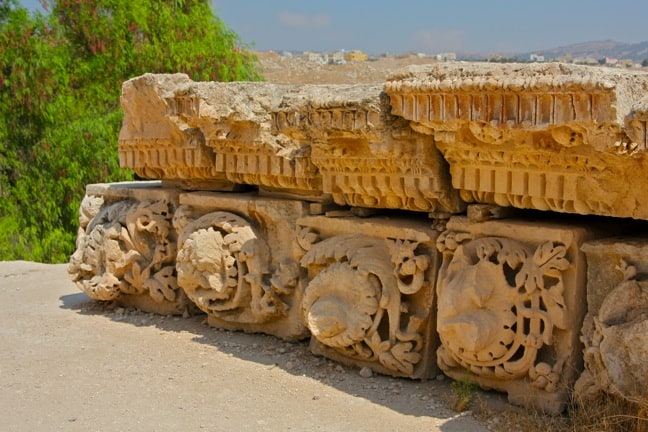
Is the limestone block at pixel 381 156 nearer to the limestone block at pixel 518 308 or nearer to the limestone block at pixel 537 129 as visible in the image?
the limestone block at pixel 537 129

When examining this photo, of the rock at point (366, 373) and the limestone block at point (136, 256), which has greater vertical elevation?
the limestone block at point (136, 256)

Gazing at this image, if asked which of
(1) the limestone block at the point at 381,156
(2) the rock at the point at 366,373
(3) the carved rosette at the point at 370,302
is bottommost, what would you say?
(2) the rock at the point at 366,373

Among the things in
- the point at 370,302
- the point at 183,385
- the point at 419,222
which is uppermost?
the point at 419,222

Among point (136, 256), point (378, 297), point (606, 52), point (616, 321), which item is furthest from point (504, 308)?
point (606, 52)

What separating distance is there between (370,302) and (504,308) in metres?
0.79

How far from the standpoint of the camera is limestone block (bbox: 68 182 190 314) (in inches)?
230

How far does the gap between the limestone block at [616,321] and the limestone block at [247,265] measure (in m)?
1.84

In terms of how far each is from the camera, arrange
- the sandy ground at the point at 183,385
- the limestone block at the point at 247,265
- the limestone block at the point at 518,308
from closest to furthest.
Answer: the limestone block at the point at 518,308
the sandy ground at the point at 183,385
the limestone block at the point at 247,265

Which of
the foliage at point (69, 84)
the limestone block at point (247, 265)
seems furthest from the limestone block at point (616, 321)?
the foliage at point (69, 84)

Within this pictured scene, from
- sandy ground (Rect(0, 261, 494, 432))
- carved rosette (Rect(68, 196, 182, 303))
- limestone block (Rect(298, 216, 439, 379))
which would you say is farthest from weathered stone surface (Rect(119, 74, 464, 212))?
sandy ground (Rect(0, 261, 494, 432))

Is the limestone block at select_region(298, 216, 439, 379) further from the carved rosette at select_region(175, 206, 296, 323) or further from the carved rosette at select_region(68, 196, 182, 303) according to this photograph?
the carved rosette at select_region(68, 196, 182, 303)

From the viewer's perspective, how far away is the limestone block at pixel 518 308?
146 inches

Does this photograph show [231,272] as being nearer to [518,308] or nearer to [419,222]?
[419,222]

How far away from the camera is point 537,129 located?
342 centimetres
